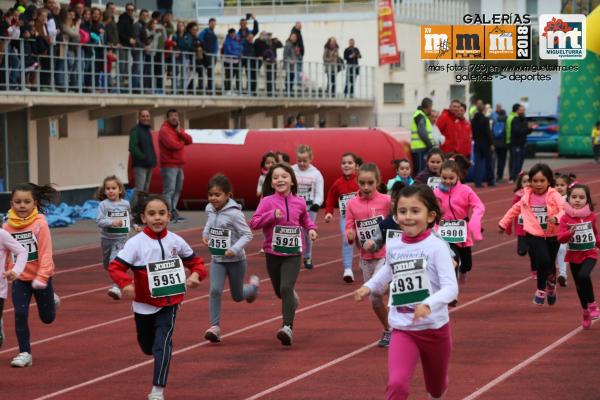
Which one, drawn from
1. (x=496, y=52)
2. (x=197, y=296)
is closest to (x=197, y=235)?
(x=197, y=296)

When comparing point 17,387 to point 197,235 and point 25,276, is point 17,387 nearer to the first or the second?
point 25,276

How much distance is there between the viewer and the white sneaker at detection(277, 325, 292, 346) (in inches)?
440

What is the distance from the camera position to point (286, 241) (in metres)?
11.5

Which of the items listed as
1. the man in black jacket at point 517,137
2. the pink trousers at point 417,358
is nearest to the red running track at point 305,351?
the pink trousers at point 417,358

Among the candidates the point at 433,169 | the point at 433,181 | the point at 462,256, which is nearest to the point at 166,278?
the point at 462,256

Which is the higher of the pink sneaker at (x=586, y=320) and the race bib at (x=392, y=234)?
the race bib at (x=392, y=234)

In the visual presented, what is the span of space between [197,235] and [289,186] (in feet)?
35.3

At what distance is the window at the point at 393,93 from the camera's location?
47188mm

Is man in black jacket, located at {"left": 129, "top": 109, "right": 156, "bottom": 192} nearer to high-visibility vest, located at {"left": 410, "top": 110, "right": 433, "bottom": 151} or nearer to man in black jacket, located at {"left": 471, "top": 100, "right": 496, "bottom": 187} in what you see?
high-visibility vest, located at {"left": 410, "top": 110, "right": 433, "bottom": 151}

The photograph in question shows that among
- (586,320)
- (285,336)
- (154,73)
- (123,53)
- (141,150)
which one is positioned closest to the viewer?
(285,336)

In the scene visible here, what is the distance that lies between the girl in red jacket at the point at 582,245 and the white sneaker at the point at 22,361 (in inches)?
192

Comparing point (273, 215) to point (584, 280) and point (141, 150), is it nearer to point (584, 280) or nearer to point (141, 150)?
point (584, 280)

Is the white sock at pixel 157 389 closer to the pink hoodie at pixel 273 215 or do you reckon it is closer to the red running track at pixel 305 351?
the red running track at pixel 305 351

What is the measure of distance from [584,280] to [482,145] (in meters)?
21.4
